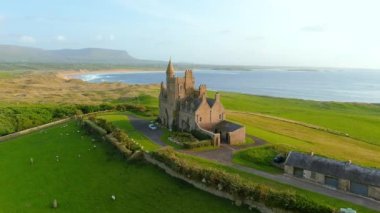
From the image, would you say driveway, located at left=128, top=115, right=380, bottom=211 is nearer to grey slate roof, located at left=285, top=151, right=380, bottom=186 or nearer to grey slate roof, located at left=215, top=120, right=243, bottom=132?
grey slate roof, located at left=285, top=151, right=380, bottom=186

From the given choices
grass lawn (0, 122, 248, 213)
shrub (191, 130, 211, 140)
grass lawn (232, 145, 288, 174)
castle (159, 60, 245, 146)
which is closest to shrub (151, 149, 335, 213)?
grass lawn (0, 122, 248, 213)

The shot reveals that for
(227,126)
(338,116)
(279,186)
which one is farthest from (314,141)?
(338,116)

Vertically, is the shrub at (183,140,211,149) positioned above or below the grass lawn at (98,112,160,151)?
above

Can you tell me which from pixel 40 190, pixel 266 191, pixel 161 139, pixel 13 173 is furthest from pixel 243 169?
pixel 13 173

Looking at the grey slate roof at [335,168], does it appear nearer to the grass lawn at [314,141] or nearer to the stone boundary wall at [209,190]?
the grass lawn at [314,141]

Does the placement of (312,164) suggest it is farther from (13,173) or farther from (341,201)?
(13,173)

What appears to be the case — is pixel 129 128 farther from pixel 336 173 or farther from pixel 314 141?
pixel 336 173
